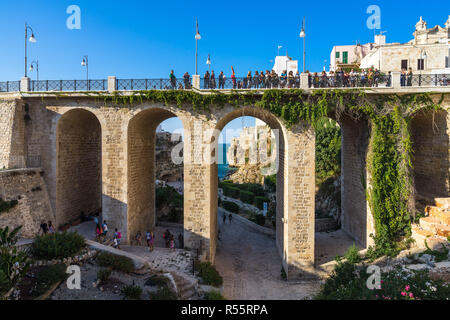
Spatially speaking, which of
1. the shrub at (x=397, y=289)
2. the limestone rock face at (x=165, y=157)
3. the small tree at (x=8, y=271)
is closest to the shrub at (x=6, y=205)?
the small tree at (x=8, y=271)

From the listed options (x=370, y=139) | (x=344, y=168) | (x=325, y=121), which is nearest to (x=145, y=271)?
(x=370, y=139)

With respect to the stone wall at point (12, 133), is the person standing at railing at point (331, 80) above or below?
above

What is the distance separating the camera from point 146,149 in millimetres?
14312

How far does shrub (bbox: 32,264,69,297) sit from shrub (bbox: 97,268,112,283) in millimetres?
947

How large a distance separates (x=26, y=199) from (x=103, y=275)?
22.1ft

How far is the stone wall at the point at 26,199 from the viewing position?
10758 mm

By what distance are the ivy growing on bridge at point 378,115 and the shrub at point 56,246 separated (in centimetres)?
634

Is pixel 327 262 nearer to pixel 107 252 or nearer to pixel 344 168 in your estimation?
pixel 344 168

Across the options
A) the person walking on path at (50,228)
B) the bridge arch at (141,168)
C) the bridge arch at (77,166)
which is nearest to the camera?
the person walking on path at (50,228)

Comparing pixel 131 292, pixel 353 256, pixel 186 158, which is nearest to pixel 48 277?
pixel 131 292

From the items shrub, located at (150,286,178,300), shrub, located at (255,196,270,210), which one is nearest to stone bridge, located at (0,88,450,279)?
shrub, located at (150,286,178,300)

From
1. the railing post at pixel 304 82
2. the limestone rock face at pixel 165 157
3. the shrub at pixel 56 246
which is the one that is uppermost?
the railing post at pixel 304 82

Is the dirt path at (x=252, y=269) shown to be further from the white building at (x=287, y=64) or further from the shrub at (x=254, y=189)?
the white building at (x=287, y=64)

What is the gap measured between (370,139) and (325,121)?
11.2 m
